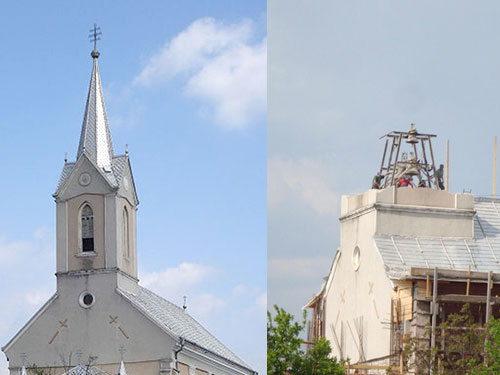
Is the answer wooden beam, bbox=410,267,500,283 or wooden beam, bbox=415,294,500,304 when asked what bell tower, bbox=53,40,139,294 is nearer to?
wooden beam, bbox=410,267,500,283

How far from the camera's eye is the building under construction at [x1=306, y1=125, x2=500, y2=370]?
46.3 m

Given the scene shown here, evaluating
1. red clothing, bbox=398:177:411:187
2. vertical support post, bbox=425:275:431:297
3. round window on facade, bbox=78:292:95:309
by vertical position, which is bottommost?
round window on facade, bbox=78:292:95:309

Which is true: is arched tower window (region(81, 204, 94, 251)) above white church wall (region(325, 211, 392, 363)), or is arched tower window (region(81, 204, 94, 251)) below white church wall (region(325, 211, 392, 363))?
above

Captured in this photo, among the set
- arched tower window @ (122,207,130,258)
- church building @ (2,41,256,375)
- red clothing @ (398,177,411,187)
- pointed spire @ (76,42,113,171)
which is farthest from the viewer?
pointed spire @ (76,42,113,171)

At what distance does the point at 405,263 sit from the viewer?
49.2 m

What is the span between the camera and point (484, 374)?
40.2 m

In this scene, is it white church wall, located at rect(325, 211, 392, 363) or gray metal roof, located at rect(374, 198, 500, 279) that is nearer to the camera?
white church wall, located at rect(325, 211, 392, 363)

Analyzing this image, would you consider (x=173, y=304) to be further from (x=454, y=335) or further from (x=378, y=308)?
(x=454, y=335)

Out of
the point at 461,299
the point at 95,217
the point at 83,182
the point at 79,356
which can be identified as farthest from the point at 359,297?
the point at 83,182

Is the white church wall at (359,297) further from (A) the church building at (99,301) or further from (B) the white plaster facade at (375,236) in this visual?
(A) the church building at (99,301)

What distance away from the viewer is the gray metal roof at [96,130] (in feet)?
177

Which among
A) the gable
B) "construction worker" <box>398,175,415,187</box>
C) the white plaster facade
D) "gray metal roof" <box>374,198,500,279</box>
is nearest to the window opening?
the gable

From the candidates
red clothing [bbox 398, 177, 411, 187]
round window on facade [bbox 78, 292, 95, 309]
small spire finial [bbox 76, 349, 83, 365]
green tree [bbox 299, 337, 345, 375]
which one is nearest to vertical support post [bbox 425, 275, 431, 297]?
green tree [bbox 299, 337, 345, 375]

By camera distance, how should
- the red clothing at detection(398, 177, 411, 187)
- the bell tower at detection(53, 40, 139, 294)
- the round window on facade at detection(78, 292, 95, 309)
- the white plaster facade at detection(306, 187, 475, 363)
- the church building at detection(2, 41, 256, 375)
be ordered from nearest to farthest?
the white plaster facade at detection(306, 187, 475, 363) < the church building at detection(2, 41, 256, 375) < the round window on facade at detection(78, 292, 95, 309) < the bell tower at detection(53, 40, 139, 294) < the red clothing at detection(398, 177, 411, 187)
